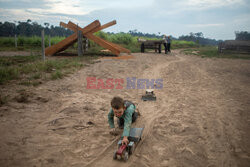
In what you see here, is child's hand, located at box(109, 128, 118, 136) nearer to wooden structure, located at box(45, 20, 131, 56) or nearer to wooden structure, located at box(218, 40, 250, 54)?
wooden structure, located at box(45, 20, 131, 56)

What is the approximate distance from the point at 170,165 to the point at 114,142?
3.01ft

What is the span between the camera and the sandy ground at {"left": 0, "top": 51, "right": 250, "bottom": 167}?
7.63 ft

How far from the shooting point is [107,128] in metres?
3.21

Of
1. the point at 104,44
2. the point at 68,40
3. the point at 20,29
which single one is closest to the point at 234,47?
the point at 104,44

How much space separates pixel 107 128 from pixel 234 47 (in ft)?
65.9

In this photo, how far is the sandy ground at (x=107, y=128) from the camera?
7.63 feet

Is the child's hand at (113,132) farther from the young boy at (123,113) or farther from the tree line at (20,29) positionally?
the tree line at (20,29)

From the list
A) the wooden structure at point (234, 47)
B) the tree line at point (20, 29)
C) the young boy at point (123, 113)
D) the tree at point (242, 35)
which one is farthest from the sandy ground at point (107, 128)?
the tree at point (242, 35)

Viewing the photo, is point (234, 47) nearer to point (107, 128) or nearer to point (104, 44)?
point (104, 44)

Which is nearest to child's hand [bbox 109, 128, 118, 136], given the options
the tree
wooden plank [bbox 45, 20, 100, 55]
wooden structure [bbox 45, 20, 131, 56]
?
wooden structure [bbox 45, 20, 131, 56]

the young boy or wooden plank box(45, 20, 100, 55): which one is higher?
wooden plank box(45, 20, 100, 55)

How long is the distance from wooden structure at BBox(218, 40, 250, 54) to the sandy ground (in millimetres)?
15579

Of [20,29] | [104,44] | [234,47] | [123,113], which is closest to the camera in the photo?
[123,113]

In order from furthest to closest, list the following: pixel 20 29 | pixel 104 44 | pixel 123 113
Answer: pixel 20 29
pixel 104 44
pixel 123 113
